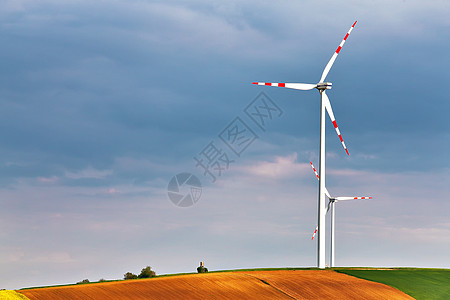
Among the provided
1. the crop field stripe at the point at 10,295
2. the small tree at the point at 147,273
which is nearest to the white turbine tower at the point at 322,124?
the small tree at the point at 147,273

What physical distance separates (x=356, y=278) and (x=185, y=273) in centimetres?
1783

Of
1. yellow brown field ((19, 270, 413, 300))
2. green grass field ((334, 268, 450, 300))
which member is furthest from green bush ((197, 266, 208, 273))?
green grass field ((334, 268, 450, 300))

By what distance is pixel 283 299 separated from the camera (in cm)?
4609

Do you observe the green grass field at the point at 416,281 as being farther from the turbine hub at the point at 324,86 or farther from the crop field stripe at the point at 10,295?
the crop field stripe at the point at 10,295

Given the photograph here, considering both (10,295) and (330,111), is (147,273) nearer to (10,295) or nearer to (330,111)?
(10,295)

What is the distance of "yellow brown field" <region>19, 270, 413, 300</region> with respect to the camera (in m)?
44.8

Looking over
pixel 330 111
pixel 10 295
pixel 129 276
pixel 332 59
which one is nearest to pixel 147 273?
pixel 129 276

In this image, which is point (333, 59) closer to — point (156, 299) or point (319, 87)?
point (319, 87)

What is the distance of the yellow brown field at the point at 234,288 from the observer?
44.8 meters

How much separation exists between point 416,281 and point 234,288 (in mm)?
24673

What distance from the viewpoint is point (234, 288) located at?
48312 millimetres

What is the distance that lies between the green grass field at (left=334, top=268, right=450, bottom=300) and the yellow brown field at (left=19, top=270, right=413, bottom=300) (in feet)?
8.17

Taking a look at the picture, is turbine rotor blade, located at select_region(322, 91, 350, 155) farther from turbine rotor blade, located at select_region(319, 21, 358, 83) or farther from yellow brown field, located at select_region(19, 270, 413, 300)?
yellow brown field, located at select_region(19, 270, 413, 300)

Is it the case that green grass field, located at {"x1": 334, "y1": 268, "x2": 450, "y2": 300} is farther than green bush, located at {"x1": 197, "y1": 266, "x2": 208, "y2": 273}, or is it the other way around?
green bush, located at {"x1": 197, "y1": 266, "x2": 208, "y2": 273}
